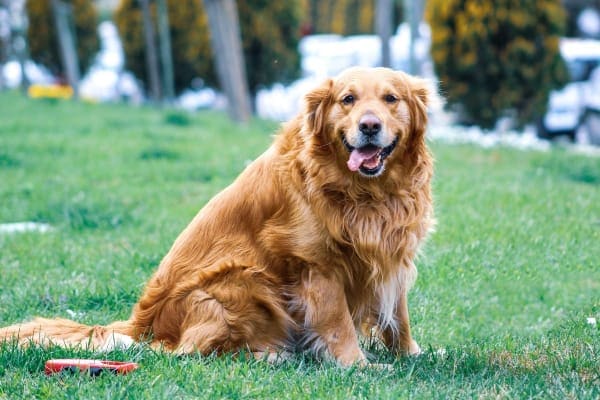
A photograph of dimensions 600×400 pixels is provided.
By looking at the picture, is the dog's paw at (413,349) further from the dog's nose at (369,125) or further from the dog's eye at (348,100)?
the dog's eye at (348,100)

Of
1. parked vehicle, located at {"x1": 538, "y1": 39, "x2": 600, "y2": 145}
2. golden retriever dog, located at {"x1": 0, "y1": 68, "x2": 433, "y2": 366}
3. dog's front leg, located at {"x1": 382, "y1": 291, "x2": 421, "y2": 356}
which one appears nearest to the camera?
golden retriever dog, located at {"x1": 0, "y1": 68, "x2": 433, "y2": 366}

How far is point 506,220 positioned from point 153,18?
634 inches

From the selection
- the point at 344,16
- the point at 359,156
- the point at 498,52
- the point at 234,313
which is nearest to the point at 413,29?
the point at 498,52

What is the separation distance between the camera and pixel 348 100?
4.02 meters

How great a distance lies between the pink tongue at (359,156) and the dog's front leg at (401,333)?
776mm

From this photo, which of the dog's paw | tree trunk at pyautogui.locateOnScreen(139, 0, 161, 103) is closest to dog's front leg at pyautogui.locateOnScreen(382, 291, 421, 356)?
the dog's paw

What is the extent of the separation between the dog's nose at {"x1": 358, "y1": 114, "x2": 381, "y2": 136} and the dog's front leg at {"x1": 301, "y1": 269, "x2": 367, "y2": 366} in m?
0.69

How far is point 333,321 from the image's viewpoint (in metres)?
4.00

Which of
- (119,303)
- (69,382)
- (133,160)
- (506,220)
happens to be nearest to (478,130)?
(133,160)

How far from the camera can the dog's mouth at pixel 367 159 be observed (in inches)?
154

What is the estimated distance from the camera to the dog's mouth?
3900mm

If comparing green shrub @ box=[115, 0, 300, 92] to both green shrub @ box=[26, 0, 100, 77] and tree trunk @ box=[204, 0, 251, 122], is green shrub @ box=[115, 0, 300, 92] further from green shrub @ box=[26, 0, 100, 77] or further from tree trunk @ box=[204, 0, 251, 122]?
green shrub @ box=[26, 0, 100, 77]

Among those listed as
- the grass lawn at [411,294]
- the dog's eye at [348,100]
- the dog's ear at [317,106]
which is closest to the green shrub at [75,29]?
the grass lawn at [411,294]

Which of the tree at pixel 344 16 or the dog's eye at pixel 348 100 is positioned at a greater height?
the dog's eye at pixel 348 100
